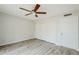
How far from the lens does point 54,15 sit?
5.79 feet

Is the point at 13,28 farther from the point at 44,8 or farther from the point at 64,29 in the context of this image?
the point at 64,29

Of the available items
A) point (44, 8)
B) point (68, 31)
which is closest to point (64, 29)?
point (68, 31)

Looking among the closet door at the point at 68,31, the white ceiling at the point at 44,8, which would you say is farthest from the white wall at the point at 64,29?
the white ceiling at the point at 44,8

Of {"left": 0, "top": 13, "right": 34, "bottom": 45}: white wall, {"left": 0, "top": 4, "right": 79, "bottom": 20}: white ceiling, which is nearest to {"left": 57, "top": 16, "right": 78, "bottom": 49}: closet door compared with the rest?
{"left": 0, "top": 4, "right": 79, "bottom": 20}: white ceiling

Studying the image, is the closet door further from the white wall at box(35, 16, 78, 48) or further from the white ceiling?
the white ceiling

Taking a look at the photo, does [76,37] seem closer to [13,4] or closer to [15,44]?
[15,44]

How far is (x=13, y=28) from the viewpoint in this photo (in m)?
1.53

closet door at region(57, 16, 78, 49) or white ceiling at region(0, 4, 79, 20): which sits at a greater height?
white ceiling at region(0, 4, 79, 20)

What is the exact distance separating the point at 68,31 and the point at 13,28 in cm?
124

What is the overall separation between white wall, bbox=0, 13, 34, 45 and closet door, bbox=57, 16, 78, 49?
755 mm

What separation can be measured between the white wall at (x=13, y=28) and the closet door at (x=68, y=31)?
755 millimetres

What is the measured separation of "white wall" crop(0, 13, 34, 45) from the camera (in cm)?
147

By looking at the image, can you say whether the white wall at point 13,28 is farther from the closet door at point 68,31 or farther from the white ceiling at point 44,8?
the closet door at point 68,31
